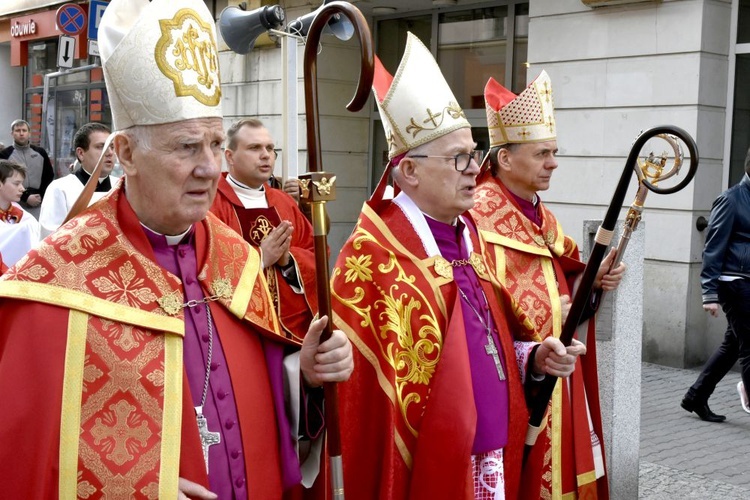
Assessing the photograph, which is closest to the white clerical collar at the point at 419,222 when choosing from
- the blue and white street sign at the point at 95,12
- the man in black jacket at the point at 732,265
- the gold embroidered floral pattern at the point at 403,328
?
the gold embroidered floral pattern at the point at 403,328

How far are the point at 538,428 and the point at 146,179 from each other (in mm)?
2058

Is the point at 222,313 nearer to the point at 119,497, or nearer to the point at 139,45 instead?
the point at 119,497

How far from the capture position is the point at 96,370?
244 centimetres

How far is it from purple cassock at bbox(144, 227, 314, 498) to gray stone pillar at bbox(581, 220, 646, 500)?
3.07 meters

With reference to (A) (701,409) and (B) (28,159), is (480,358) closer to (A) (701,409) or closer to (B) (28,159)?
(A) (701,409)

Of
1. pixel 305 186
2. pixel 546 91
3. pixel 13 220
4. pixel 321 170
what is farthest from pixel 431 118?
pixel 13 220

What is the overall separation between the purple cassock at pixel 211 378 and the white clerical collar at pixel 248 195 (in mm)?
3035

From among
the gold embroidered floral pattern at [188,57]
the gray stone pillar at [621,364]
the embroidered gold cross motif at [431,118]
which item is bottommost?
the gray stone pillar at [621,364]

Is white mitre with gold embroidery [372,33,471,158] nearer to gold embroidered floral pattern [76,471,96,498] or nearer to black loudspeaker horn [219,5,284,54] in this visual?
gold embroidered floral pattern [76,471,96,498]

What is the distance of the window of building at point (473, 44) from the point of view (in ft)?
38.0

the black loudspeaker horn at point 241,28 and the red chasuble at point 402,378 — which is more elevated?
the black loudspeaker horn at point 241,28

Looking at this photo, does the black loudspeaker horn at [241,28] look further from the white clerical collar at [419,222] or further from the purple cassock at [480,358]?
the purple cassock at [480,358]

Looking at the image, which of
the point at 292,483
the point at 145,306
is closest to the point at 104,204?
the point at 145,306

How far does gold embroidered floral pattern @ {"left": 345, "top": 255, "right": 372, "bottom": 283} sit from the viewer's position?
11.6 feet
